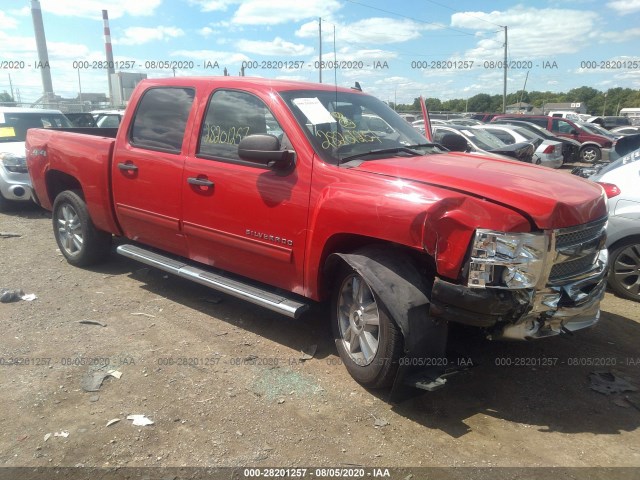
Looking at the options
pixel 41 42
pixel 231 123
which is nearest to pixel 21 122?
pixel 231 123

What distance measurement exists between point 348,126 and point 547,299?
194 centimetres

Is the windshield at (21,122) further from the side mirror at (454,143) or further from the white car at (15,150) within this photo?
the side mirror at (454,143)

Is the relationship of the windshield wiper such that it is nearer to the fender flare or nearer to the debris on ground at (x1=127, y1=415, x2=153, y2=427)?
the fender flare

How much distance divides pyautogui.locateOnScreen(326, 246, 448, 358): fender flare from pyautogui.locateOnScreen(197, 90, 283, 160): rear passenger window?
4.44ft

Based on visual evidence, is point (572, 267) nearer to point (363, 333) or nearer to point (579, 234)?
point (579, 234)

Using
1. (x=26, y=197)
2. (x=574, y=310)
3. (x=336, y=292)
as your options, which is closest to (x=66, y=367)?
(x=336, y=292)

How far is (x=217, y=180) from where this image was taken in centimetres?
411

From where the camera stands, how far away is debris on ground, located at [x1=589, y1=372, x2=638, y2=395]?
3.52 metres

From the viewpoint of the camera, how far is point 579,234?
3.15 m

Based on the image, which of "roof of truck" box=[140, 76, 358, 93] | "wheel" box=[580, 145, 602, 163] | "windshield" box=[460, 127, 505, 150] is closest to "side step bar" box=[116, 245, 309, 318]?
"roof of truck" box=[140, 76, 358, 93]

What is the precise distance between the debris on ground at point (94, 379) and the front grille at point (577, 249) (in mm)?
2925

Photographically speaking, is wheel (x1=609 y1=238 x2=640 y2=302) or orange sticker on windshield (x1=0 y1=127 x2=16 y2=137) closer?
wheel (x1=609 y1=238 x2=640 y2=302)

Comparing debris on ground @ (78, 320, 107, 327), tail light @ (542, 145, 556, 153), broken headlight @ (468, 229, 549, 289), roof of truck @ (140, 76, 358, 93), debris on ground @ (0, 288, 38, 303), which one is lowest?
debris on ground @ (78, 320, 107, 327)

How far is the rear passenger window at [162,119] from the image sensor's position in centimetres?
454
